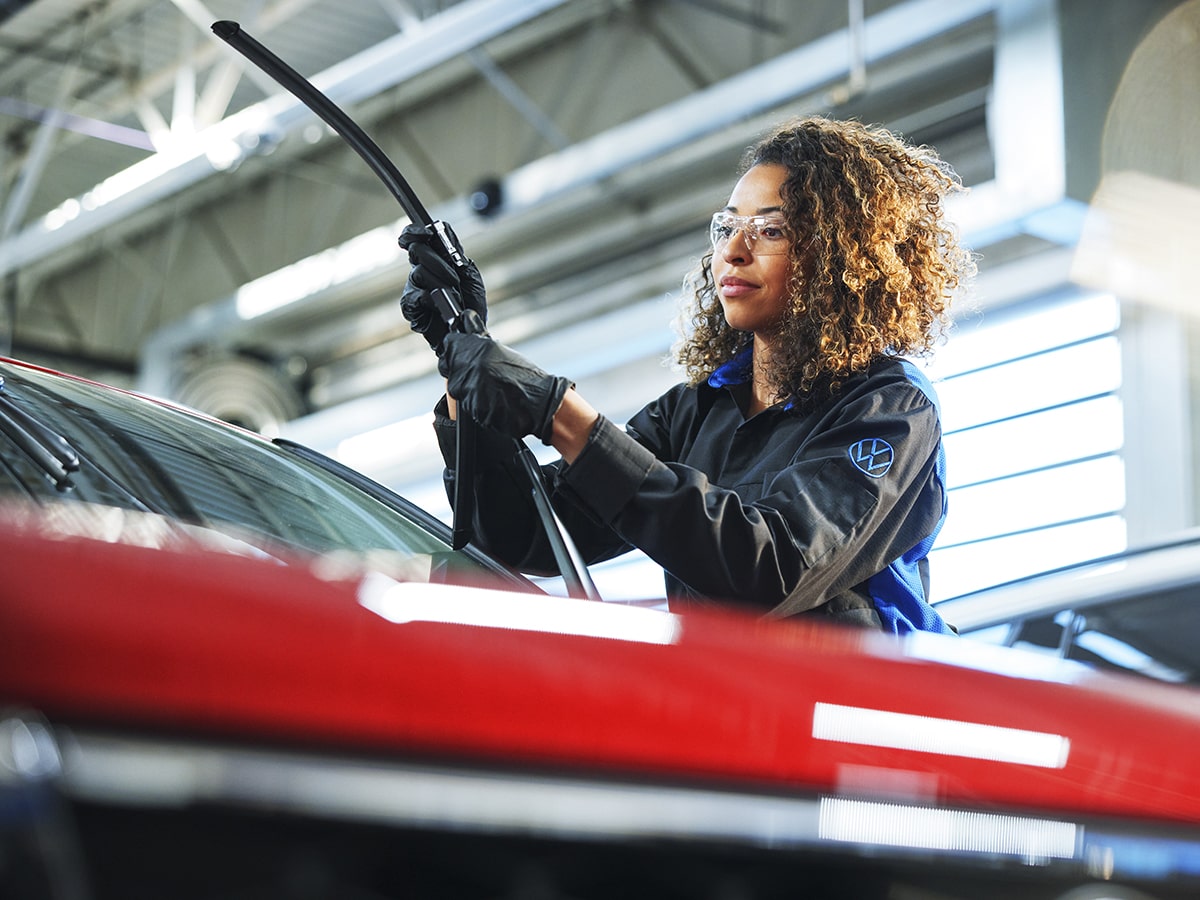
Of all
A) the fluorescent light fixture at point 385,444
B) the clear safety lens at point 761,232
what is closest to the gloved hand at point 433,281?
the clear safety lens at point 761,232

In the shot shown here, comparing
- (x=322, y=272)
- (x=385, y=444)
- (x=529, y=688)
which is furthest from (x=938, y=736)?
(x=385, y=444)

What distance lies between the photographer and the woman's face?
2.09 m

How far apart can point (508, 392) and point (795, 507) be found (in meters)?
0.38

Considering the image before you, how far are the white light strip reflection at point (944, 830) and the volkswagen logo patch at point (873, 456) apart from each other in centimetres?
96

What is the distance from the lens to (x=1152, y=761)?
0.94 meters

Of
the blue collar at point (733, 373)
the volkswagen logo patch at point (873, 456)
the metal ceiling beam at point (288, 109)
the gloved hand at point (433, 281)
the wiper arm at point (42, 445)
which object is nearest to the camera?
the wiper arm at point (42, 445)

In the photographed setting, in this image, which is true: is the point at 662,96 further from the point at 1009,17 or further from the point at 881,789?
the point at 881,789

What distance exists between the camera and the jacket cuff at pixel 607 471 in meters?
1.69

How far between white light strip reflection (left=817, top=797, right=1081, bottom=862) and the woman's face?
1.30 m

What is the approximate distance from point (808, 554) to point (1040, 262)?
6204mm

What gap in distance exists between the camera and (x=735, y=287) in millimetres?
2086

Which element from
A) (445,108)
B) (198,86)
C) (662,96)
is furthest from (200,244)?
(662,96)

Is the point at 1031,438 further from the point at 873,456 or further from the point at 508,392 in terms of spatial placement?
the point at 508,392

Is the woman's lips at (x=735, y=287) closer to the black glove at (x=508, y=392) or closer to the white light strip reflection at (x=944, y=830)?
the black glove at (x=508, y=392)
